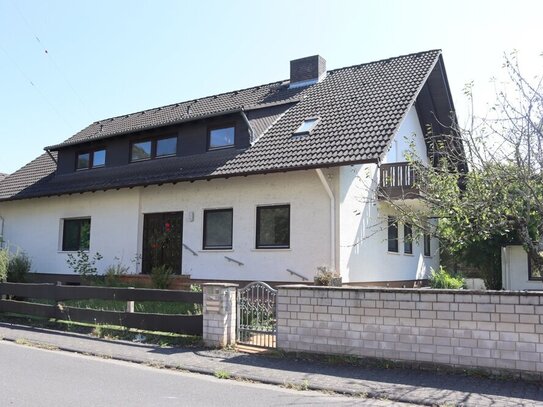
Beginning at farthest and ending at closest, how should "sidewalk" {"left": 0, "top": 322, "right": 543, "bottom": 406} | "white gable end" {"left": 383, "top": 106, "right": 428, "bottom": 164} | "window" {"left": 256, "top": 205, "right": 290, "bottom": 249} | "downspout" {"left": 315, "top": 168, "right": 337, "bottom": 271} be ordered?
"white gable end" {"left": 383, "top": 106, "right": 428, "bottom": 164}
"window" {"left": 256, "top": 205, "right": 290, "bottom": 249}
"downspout" {"left": 315, "top": 168, "right": 337, "bottom": 271}
"sidewalk" {"left": 0, "top": 322, "right": 543, "bottom": 406}

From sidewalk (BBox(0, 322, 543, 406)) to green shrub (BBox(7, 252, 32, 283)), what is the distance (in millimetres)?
8257

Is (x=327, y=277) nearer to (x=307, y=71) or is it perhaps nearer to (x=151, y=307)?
(x=151, y=307)

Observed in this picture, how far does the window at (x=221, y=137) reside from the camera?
52.4 ft

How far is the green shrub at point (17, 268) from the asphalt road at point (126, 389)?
9.85 meters

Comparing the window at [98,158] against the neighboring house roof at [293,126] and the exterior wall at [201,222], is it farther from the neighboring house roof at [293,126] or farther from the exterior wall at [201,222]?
the exterior wall at [201,222]

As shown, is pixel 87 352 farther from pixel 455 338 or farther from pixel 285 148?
pixel 285 148

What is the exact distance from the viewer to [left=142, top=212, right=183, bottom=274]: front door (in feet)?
53.0

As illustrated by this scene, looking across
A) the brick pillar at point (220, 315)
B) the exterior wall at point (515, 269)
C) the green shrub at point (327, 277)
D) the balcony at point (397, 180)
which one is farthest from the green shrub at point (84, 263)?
the exterior wall at point (515, 269)

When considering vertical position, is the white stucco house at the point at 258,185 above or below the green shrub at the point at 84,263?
above

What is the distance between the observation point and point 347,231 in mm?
Answer: 13617

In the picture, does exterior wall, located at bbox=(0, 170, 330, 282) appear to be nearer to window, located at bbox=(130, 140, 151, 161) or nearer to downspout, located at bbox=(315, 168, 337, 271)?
downspout, located at bbox=(315, 168, 337, 271)

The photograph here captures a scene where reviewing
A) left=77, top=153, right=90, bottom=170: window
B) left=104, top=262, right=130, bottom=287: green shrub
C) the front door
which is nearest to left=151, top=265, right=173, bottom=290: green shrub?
the front door

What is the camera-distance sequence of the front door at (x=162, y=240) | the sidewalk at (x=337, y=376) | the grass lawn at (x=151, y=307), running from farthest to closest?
the front door at (x=162, y=240) → the grass lawn at (x=151, y=307) → the sidewalk at (x=337, y=376)

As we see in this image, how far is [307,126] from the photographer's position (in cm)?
1514
